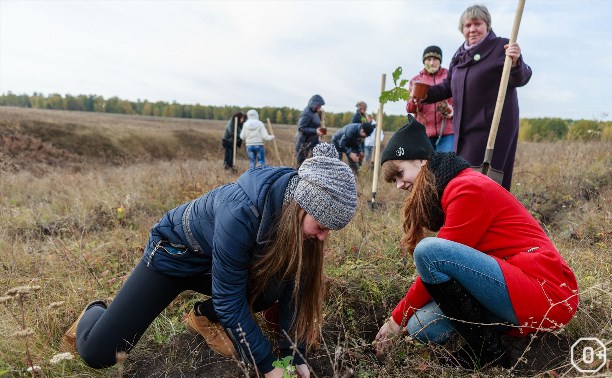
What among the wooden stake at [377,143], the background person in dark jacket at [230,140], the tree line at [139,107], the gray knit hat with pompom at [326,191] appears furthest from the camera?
the tree line at [139,107]

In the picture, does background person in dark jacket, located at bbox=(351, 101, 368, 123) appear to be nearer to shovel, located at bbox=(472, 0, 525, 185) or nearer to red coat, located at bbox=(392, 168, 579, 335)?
shovel, located at bbox=(472, 0, 525, 185)

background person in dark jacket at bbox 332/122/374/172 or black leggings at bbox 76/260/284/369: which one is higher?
background person in dark jacket at bbox 332/122/374/172

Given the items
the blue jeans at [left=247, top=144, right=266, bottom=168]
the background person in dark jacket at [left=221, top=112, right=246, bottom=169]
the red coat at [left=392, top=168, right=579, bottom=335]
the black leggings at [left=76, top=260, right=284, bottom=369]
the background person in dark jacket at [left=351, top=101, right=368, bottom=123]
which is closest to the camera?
the red coat at [left=392, top=168, right=579, bottom=335]

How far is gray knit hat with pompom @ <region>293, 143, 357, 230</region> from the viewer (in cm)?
142

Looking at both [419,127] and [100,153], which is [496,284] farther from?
[100,153]

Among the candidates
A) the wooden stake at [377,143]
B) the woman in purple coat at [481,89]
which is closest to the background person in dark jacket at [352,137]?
the wooden stake at [377,143]

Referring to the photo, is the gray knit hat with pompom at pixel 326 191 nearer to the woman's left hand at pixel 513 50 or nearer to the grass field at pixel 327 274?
the grass field at pixel 327 274

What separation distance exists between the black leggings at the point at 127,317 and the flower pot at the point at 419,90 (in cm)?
209

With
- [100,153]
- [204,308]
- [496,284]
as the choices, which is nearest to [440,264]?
[496,284]

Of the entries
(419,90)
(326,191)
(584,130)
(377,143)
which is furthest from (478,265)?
(584,130)

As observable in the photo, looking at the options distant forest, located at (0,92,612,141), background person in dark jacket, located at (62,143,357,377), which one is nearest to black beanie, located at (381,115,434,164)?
background person in dark jacket, located at (62,143,357,377)

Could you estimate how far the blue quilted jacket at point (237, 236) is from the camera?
1499 mm

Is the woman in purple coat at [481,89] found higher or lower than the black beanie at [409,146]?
higher

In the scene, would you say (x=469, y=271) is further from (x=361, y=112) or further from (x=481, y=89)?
(x=361, y=112)
